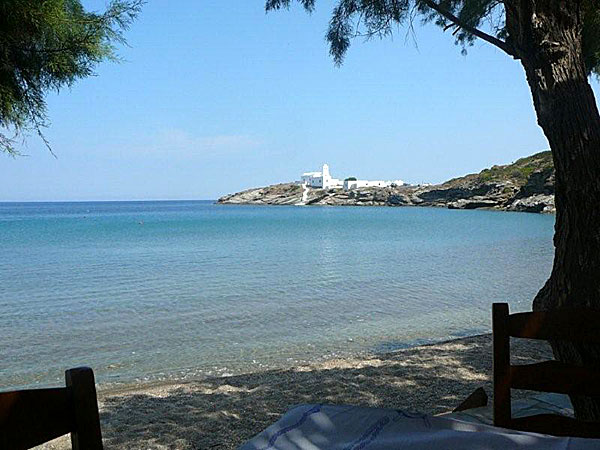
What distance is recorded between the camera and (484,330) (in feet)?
28.1

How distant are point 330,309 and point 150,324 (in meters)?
3.08

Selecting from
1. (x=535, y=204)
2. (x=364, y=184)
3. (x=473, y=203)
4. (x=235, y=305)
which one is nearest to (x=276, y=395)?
(x=235, y=305)

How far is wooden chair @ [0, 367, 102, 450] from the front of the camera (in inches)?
40.2

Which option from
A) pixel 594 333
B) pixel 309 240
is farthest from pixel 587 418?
pixel 309 240

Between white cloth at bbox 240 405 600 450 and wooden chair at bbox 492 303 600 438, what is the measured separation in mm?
630

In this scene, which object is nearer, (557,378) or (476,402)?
(557,378)

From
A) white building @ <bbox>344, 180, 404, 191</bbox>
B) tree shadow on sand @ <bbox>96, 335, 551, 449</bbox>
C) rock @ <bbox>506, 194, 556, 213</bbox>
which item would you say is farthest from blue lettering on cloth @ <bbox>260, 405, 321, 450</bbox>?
white building @ <bbox>344, 180, 404, 191</bbox>

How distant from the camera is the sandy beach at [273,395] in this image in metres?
3.88

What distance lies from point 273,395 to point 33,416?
3.87 m

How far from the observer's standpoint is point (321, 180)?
11206 centimetres

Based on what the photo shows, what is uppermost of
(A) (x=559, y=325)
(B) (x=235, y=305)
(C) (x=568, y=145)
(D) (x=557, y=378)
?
(C) (x=568, y=145)

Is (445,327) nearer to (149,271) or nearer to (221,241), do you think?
(149,271)

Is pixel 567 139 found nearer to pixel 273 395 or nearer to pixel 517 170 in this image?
pixel 273 395

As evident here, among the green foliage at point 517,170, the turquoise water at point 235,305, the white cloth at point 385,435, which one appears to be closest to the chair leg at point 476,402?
the white cloth at point 385,435
